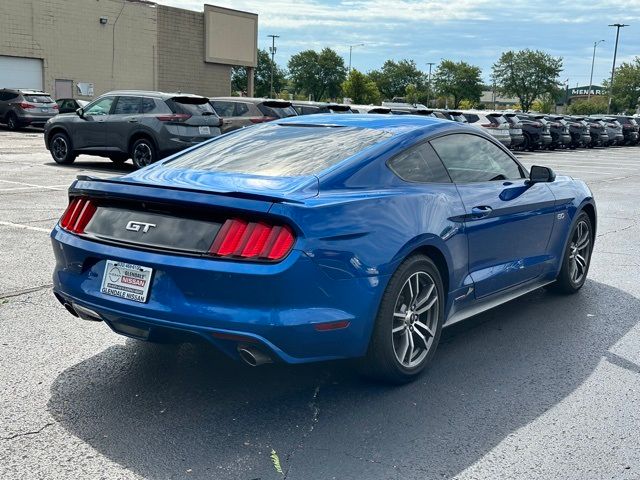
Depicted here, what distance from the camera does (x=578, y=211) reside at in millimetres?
6277

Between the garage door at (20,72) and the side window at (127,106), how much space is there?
2500cm

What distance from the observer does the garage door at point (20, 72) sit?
3769 centimetres

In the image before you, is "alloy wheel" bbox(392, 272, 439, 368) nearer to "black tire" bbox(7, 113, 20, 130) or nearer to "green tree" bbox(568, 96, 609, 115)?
"black tire" bbox(7, 113, 20, 130)

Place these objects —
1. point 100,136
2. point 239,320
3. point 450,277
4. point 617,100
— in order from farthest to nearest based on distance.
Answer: point 617,100, point 100,136, point 450,277, point 239,320

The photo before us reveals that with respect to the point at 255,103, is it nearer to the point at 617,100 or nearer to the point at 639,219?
the point at 639,219

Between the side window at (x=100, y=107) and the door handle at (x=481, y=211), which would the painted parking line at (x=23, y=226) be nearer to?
the door handle at (x=481, y=211)

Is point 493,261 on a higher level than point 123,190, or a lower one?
lower

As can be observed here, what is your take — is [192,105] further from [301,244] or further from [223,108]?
[301,244]

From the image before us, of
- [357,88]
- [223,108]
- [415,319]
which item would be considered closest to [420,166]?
[415,319]

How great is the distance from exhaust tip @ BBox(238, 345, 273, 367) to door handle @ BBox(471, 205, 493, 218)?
5.98 feet

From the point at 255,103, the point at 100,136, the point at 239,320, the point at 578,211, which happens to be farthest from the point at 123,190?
the point at 255,103

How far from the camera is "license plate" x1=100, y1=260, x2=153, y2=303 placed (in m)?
3.69

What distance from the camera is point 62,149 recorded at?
54.4ft

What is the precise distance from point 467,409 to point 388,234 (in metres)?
1.02
